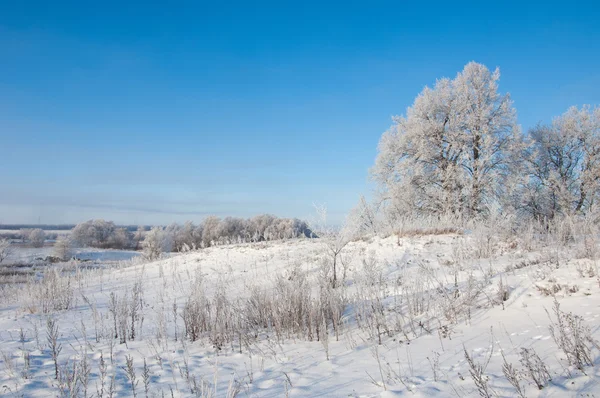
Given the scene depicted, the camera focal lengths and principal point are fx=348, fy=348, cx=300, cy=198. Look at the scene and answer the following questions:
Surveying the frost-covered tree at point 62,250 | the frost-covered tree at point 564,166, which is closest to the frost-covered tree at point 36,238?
the frost-covered tree at point 62,250

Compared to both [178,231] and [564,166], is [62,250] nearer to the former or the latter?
[178,231]

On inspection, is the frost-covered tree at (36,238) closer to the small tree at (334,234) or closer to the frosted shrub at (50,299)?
the frosted shrub at (50,299)

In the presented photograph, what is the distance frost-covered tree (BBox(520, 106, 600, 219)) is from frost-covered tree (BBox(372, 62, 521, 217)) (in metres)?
3.28

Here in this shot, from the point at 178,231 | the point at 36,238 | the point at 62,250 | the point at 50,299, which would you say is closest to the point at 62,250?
the point at 62,250

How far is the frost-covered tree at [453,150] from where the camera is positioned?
19.3 metres

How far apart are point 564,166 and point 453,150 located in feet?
31.7

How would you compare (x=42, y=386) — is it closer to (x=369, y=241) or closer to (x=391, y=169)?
(x=369, y=241)

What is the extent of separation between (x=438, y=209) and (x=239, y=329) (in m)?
17.1

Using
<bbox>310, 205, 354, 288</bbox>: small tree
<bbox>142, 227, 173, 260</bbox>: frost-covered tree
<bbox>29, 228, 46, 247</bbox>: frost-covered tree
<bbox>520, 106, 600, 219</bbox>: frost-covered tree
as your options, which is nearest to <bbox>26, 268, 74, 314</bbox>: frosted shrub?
<bbox>310, 205, 354, 288</bbox>: small tree

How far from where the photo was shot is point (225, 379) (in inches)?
165

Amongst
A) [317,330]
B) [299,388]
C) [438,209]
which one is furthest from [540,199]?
[299,388]

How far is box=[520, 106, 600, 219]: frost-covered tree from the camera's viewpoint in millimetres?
21953

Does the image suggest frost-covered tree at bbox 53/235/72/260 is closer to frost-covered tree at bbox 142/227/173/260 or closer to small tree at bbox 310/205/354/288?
frost-covered tree at bbox 142/227/173/260

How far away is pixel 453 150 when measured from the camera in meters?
20.5
